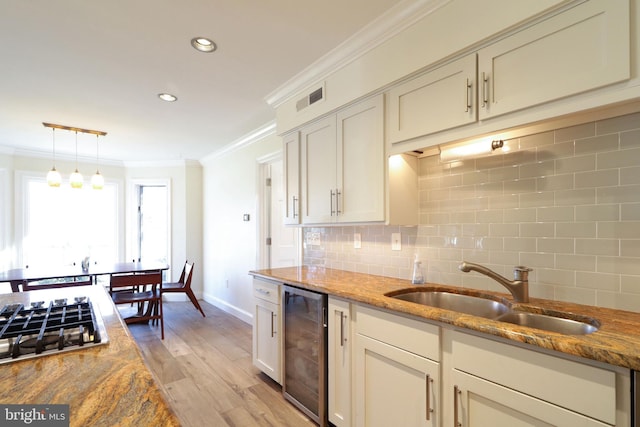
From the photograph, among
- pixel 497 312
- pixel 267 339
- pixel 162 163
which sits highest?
pixel 162 163

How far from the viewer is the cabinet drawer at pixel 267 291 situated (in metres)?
2.42

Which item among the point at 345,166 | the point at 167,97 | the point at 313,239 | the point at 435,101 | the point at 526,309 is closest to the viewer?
the point at 526,309

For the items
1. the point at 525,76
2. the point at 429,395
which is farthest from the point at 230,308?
the point at 525,76

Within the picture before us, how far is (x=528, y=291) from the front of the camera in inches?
60.7

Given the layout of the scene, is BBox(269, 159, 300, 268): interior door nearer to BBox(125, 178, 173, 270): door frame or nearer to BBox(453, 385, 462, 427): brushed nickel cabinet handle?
BBox(453, 385, 462, 427): brushed nickel cabinet handle

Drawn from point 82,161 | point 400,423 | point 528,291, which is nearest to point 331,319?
point 400,423

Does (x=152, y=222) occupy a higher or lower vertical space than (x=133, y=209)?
lower

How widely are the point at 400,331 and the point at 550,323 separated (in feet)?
2.13

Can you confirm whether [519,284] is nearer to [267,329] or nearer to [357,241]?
[357,241]

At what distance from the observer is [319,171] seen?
2.46 m

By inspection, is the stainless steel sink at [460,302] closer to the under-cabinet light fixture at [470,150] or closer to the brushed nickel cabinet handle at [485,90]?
the under-cabinet light fixture at [470,150]

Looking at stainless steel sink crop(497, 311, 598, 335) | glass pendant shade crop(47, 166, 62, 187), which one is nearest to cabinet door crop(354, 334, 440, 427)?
stainless steel sink crop(497, 311, 598, 335)

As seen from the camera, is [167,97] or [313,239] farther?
[313,239]

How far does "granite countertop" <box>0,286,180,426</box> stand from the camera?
0.70m
